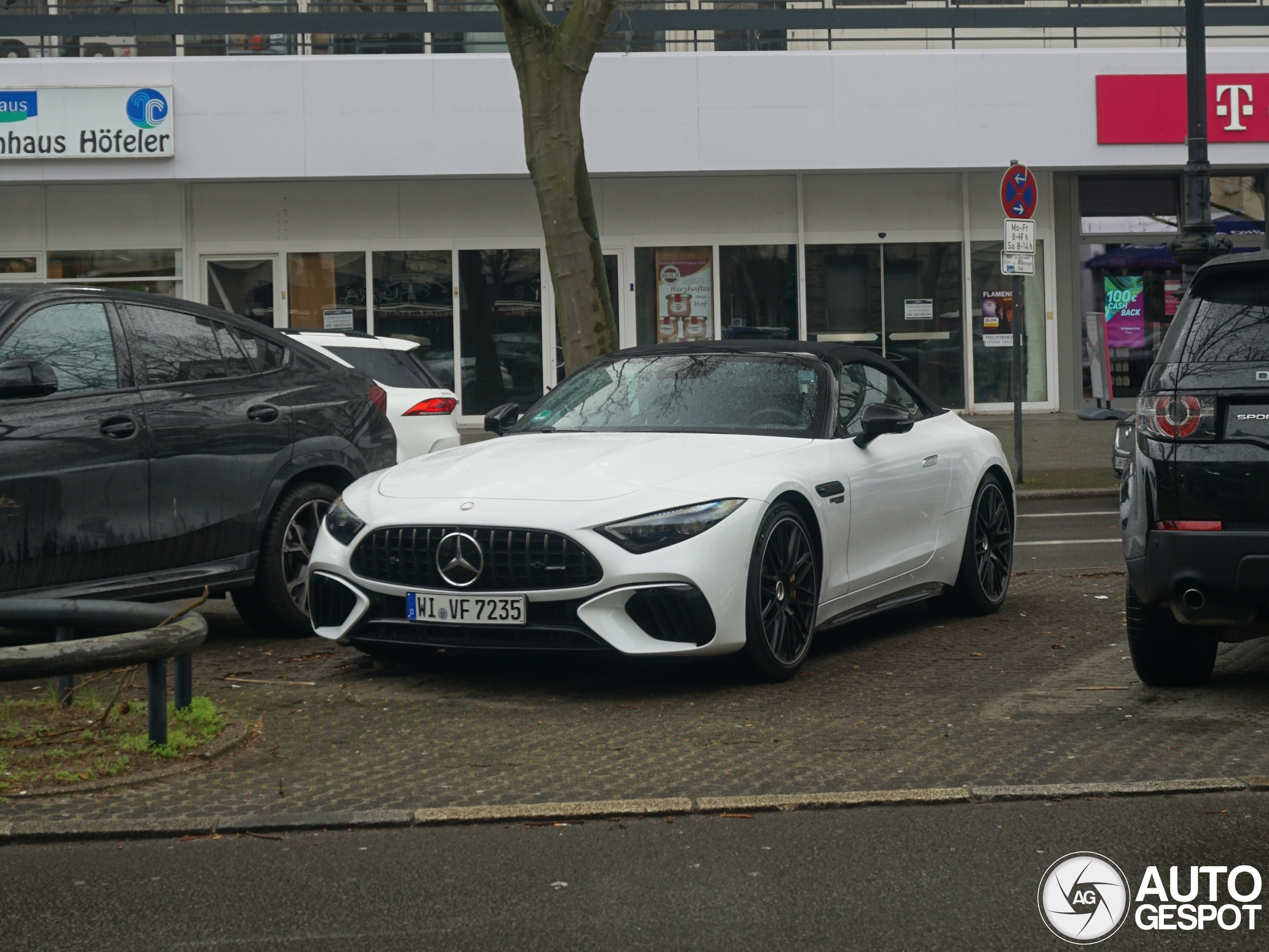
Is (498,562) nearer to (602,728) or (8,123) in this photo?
(602,728)

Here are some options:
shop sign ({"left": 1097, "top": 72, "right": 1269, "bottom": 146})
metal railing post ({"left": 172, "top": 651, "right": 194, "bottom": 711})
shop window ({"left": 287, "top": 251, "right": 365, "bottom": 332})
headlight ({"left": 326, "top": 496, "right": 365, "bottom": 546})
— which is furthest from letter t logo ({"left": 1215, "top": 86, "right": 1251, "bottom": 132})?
metal railing post ({"left": 172, "top": 651, "right": 194, "bottom": 711})

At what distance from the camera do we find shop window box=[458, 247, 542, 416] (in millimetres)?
24562

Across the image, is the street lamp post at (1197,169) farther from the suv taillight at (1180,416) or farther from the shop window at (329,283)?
the shop window at (329,283)

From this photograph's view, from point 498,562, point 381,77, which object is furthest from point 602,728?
point 381,77

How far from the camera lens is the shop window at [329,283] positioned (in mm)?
24438

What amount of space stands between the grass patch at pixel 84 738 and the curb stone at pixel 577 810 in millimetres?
506

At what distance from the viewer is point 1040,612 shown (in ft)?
29.1

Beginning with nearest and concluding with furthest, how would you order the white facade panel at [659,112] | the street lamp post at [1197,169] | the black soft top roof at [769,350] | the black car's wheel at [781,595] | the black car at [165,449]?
1. the black car's wheel at [781,595]
2. the black car at [165,449]
3. the black soft top roof at [769,350]
4. the street lamp post at [1197,169]
5. the white facade panel at [659,112]

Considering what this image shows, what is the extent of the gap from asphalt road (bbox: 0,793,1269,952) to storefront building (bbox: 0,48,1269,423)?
18557 mm

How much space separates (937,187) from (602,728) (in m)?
20.2

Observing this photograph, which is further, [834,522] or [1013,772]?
[834,522]

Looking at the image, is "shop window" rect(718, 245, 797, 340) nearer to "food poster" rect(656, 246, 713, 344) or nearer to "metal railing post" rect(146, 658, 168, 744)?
"food poster" rect(656, 246, 713, 344)

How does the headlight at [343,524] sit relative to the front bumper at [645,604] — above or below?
above

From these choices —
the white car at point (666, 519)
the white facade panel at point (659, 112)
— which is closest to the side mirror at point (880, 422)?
the white car at point (666, 519)
